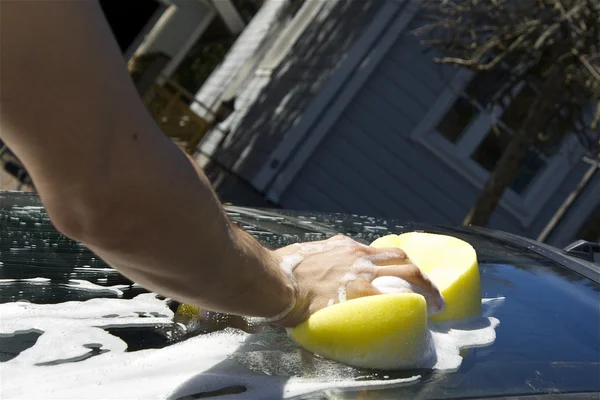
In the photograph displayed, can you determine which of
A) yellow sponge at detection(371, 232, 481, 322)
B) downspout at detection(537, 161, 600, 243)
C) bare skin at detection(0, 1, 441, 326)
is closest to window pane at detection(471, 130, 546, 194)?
downspout at detection(537, 161, 600, 243)

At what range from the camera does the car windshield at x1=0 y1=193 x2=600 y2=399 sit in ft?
4.50

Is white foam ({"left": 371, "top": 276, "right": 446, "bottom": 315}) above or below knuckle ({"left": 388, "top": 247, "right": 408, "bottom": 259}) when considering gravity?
below

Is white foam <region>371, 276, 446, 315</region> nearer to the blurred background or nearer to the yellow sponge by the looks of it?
the yellow sponge

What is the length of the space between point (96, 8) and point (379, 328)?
2.61 feet

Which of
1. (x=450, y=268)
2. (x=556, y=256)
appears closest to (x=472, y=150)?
(x=556, y=256)

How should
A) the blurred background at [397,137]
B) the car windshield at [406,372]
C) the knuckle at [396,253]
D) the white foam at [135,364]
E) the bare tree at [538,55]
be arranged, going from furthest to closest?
the blurred background at [397,137] → the bare tree at [538,55] → the knuckle at [396,253] → the car windshield at [406,372] → the white foam at [135,364]

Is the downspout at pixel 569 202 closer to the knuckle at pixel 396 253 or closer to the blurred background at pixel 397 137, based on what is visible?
the blurred background at pixel 397 137

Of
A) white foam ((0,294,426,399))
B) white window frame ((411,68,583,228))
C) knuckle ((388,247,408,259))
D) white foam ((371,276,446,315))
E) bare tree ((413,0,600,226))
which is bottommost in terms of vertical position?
white foam ((0,294,426,399))

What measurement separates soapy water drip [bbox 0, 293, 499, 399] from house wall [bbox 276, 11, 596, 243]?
7.35 meters

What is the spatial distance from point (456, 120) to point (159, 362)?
26.7ft

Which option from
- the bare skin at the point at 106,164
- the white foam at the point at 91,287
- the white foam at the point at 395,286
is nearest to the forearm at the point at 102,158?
the bare skin at the point at 106,164

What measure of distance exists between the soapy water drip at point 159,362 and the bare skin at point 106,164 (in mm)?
141

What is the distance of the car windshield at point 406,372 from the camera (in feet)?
4.50

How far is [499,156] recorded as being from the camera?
921 cm
